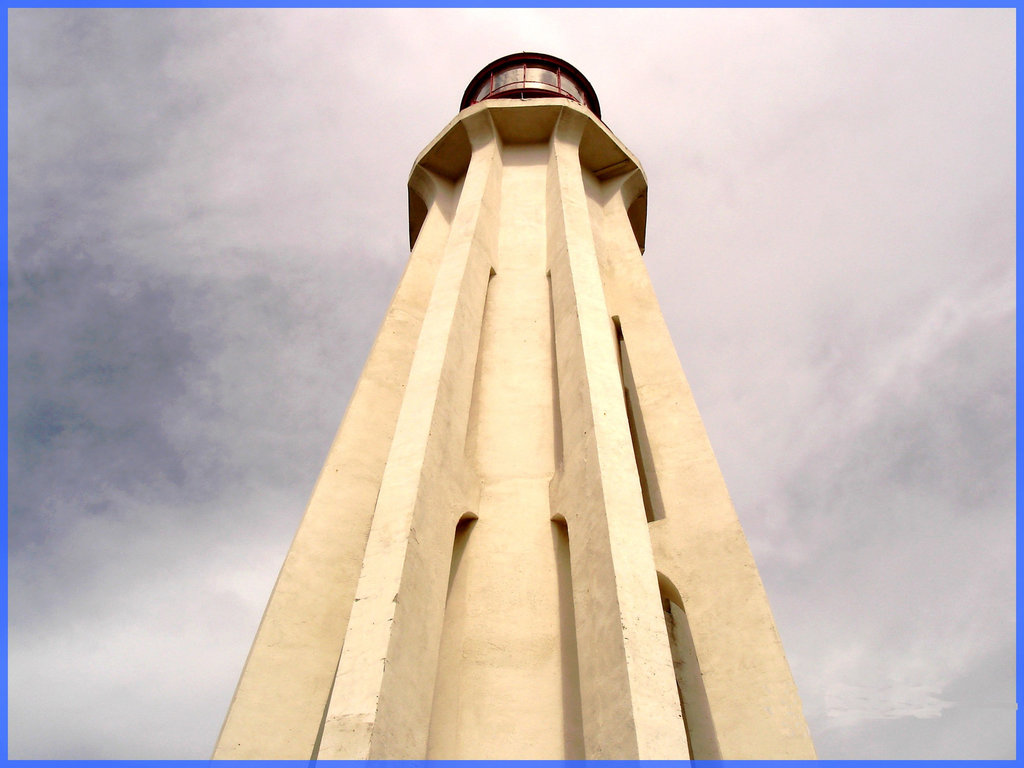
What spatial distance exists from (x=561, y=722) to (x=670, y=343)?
18.8 feet

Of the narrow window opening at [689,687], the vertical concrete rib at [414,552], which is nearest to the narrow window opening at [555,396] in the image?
the vertical concrete rib at [414,552]

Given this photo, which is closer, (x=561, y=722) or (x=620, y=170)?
(x=561, y=722)

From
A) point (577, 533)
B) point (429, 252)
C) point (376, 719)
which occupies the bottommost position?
point (376, 719)

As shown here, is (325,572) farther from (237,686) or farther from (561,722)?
(561,722)

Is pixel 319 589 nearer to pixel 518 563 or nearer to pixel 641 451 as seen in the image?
pixel 518 563

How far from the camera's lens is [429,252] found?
12.9 meters

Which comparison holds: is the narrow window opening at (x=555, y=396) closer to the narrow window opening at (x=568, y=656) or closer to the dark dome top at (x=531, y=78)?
the narrow window opening at (x=568, y=656)

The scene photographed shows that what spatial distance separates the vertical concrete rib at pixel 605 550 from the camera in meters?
5.18

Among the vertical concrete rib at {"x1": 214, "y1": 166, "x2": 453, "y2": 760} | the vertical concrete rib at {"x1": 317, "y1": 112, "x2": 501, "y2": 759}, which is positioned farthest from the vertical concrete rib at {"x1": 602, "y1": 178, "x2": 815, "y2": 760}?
the vertical concrete rib at {"x1": 214, "y1": 166, "x2": 453, "y2": 760}

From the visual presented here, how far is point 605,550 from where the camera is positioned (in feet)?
20.9

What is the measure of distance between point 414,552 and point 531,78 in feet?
51.3

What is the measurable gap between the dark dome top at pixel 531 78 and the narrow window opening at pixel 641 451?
928 cm

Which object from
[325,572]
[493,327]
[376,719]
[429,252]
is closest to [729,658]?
[376,719]

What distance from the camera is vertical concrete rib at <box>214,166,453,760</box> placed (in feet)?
22.5
